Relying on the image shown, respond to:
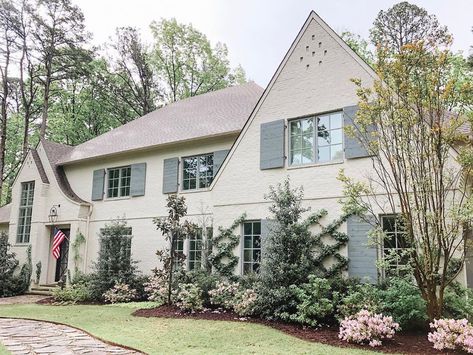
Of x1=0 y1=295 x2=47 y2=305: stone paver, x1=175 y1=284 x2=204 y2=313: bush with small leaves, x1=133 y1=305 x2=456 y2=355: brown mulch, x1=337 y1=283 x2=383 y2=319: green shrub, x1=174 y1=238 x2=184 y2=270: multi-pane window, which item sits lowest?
x1=0 y1=295 x2=47 y2=305: stone paver

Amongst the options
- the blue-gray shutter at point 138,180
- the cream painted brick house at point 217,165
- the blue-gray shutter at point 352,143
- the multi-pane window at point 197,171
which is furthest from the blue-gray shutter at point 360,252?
the blue-gray shutter at point 138,180

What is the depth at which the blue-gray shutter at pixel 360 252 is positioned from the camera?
29.1ft

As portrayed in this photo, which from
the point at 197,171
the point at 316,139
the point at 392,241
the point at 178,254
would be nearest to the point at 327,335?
the point at 392,241

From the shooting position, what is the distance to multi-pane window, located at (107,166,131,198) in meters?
15.8

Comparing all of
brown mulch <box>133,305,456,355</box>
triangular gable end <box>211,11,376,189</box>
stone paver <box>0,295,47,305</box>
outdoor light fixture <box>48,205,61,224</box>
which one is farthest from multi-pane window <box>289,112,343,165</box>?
outdoor light fixture <box>48,205,61,224</box>

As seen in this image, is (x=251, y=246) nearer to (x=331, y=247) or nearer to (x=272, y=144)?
(x=331, y=247)

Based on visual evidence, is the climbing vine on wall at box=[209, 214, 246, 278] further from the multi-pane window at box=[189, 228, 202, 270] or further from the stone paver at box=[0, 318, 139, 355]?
the stone paver at box=[0, 318, 139, 355]

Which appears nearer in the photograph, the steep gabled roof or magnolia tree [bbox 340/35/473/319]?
magnolia tree [bbox 340/35/473/319]

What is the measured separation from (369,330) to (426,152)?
3.37m

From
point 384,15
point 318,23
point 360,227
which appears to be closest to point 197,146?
point 318,23

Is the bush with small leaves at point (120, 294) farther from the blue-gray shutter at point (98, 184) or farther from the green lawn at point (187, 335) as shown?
the blue-gray shutter at point (98, 184)

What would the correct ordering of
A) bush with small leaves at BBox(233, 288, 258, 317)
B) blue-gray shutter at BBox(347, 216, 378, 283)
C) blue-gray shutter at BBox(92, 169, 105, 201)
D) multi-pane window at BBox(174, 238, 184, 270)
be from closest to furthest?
blue-gray shutter at BBox(347, 216, 378, 283), bush with small leaves at BBox(233, 288, 258, 317), multi-pane window at BBox(174, 238, 184, 270), blue-gray shutter at BBox(92, 169, 105, 201)

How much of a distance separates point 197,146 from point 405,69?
26.1 ft

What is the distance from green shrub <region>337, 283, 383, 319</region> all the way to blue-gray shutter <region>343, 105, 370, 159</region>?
10.2 feet
